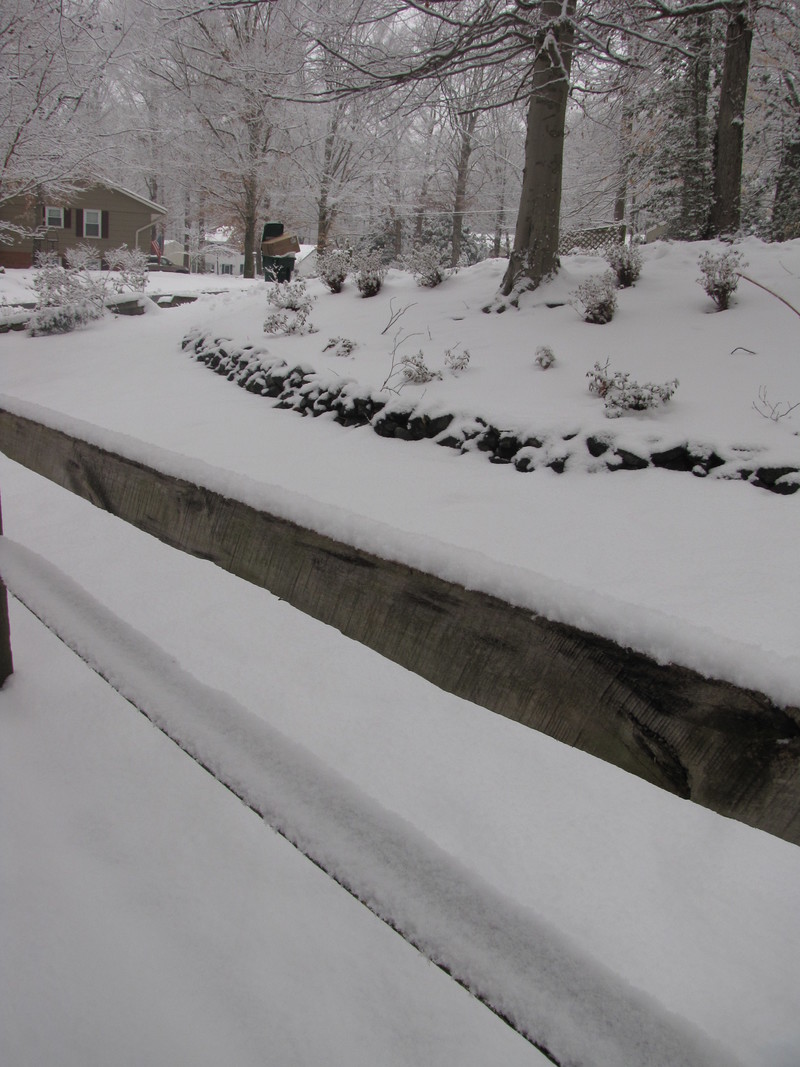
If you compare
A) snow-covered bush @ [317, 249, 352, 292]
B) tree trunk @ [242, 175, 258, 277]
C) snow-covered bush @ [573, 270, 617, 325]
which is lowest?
snow-covered bush @ [573, 270, 617, 325]

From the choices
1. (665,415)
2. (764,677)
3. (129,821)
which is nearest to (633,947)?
(129,821)

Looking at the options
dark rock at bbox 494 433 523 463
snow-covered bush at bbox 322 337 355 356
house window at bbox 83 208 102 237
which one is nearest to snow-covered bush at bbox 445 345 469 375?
snow-covered bush at bbox 322 337 355 356

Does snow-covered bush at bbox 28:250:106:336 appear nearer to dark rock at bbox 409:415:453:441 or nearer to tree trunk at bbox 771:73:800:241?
dark rock at bbox 409:415:453:441

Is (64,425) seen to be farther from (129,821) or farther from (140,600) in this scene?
(140,600)

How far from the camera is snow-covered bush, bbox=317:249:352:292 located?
10.5m

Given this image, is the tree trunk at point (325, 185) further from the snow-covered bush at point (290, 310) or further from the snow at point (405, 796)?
the snow at point (405, 796)

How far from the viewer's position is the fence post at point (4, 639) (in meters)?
2.29

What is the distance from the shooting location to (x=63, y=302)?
1204cm

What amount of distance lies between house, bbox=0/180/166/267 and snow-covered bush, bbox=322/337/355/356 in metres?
25.5

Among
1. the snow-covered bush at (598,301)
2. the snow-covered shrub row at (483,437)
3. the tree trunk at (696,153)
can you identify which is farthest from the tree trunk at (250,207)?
the snow-covered bush at (598,301)

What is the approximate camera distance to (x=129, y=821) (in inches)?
77.3

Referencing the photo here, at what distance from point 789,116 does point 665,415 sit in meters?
13.7

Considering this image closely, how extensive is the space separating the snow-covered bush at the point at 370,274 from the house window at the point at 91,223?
26.7 m

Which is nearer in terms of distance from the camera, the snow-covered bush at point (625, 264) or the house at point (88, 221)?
the snow-covered bush at point (625, 264)
